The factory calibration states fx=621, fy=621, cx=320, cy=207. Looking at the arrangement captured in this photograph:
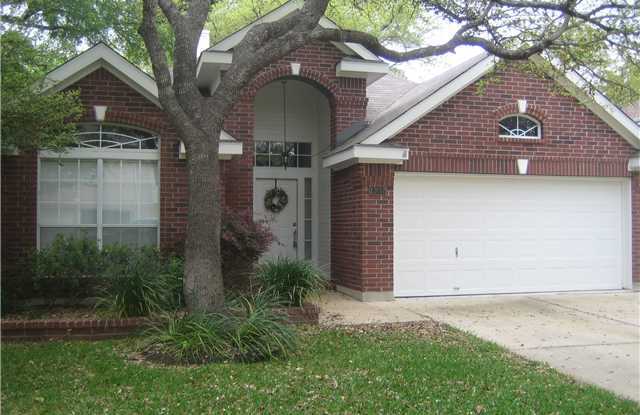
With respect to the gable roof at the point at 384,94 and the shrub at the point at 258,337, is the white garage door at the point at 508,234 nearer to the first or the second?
the gable roof at the point at 384,94

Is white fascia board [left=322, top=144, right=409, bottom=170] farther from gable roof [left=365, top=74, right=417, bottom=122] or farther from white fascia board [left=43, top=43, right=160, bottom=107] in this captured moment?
white fascia board [left=43, top=43, right=160, bottom=107]

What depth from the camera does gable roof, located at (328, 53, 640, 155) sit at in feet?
37.4

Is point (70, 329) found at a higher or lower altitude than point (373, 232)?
lower

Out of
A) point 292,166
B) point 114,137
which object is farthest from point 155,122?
point 292,166

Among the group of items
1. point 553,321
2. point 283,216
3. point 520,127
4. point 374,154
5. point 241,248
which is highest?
point 520,127

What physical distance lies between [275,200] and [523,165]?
543cm

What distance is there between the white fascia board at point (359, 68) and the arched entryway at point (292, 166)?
147 centimetres

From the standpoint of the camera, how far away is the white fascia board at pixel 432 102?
37.1 ft

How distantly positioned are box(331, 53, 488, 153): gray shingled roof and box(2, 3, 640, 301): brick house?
0.10 meters

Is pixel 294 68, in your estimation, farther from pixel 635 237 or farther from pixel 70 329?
pixel 635 237

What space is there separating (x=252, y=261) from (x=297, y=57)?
459 centimetres

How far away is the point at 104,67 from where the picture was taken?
11055mm

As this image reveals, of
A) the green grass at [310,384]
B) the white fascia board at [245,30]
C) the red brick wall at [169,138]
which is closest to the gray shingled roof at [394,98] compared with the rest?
the red brick wall at [169,138]

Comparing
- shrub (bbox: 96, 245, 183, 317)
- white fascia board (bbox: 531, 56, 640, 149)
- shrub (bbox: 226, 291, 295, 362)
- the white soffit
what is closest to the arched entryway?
the white soffit
